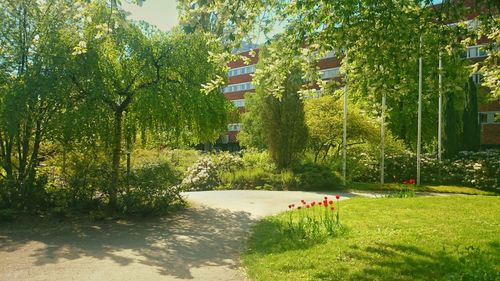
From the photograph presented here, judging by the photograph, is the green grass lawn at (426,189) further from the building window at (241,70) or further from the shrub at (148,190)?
the building window at (241,70)

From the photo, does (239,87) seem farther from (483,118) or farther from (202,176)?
(202,176)

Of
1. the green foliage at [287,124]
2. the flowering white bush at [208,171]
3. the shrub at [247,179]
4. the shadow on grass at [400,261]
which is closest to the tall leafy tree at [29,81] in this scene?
the shadow on grass at [400,261]

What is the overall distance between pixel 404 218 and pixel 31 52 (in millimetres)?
9936

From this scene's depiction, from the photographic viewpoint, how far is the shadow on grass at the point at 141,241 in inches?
279

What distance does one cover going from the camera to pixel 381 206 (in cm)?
1218

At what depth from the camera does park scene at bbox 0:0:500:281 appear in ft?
21.7

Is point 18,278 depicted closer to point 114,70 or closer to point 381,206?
point 114,70

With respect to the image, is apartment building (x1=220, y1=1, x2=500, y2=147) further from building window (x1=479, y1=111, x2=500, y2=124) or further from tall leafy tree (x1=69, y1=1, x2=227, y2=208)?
tall leafy tree (x1=69, y1=1, x2=227, y2=208)

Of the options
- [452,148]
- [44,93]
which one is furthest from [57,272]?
[452,148]

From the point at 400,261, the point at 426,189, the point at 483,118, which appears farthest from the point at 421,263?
the point at 483,118

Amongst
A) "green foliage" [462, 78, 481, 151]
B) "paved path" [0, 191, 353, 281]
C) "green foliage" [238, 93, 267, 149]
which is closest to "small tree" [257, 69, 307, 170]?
"paved path" [0, 191, 353, 281]

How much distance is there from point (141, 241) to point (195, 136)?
4.73 m

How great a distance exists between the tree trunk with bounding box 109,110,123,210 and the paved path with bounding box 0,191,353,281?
0.88 meters

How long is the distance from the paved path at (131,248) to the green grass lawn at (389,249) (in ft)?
1.95
